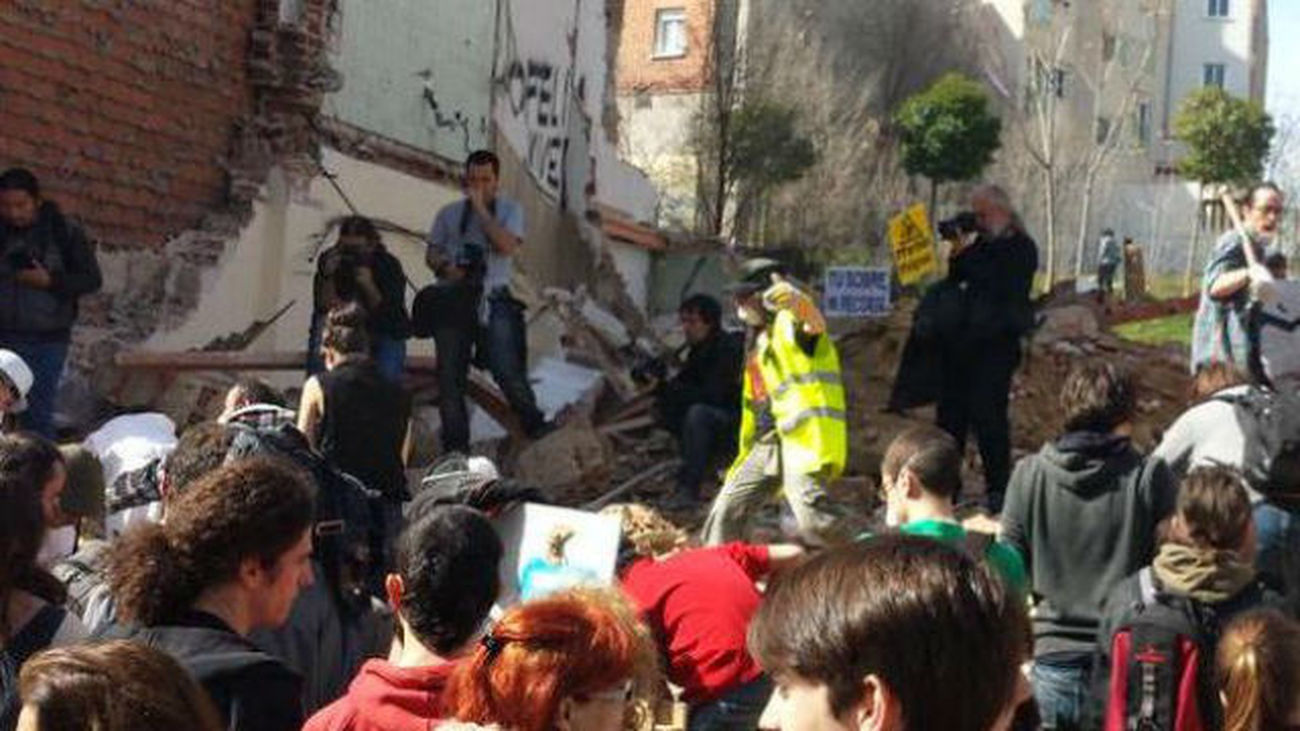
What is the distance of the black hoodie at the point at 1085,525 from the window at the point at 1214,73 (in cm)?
5072

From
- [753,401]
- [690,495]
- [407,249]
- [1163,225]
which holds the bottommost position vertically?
[690,495]

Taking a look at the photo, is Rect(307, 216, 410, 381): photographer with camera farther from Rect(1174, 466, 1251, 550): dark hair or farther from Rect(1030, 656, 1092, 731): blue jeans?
Rect(1174, 466, 1251, 550): dark hair

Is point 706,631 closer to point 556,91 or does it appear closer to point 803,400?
point 803,400

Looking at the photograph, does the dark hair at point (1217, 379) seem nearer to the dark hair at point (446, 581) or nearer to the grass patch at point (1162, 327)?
the dark hair at point (446, 581)

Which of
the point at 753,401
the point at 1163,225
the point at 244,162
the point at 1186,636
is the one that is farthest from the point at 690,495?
the point at 1163,225

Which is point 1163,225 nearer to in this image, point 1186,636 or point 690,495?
point 690,495

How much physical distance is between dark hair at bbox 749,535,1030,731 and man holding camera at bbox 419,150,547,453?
25.0 ft

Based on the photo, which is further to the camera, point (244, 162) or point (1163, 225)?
point (1163, 225)

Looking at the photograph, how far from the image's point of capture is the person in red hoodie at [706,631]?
5.00 meters

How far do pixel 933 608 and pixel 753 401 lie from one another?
20.3ft

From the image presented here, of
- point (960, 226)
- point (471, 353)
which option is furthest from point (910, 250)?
point (471, 353)

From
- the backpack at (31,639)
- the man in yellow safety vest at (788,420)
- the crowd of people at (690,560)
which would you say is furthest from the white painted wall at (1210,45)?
the backpack at (31,639)

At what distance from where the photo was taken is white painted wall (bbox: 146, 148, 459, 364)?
11352 mm

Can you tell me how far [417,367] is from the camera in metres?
11.9
